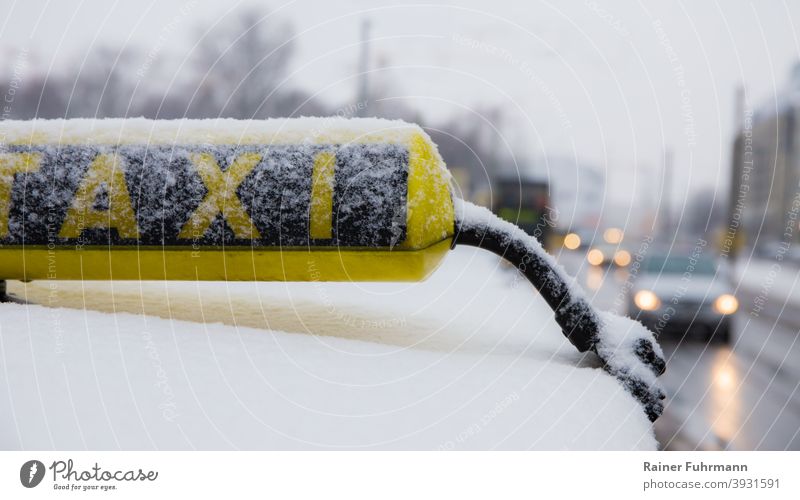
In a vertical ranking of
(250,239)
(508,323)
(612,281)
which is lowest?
(612,281)

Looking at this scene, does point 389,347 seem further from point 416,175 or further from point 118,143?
point 118,143

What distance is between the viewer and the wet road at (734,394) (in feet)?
14.0

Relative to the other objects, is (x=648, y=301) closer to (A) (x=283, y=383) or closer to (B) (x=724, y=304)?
(B) (x=724, y=304)

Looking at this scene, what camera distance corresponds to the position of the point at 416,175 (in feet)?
8.93

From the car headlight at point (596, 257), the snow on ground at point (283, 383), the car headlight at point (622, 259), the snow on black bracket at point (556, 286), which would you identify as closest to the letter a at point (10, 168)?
the snow on ground at point (283, 383)

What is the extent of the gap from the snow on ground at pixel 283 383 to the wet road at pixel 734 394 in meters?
2.04

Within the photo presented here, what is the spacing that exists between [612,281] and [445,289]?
1296 cm

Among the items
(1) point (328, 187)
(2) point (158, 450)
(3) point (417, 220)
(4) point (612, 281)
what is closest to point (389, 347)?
(3) point (417, 220)

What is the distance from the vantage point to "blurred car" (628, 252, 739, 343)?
748cm

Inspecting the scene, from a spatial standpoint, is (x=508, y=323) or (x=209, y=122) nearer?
(x=209, y=122)
